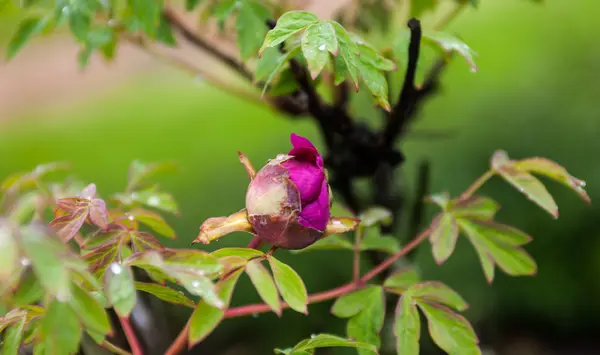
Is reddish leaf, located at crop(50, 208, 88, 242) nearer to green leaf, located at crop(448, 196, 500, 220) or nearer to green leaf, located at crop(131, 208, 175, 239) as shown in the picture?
green leaf, located at crop(131, 208, 175, 239)

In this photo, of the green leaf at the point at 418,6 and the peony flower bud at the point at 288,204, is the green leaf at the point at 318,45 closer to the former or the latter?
the peony flower bud at the point at 288,204

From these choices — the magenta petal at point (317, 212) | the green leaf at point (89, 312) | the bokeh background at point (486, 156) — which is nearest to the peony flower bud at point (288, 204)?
the magenta petal at point (317, 212)

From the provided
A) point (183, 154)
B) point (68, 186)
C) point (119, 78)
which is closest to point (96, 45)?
point (68, 186)

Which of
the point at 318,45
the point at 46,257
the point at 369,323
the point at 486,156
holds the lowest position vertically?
the point at 486,156

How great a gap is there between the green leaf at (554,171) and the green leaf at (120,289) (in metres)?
0.39

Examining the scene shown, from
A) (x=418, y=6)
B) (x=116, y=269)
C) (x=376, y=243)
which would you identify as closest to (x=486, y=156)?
(x=418, y=6)

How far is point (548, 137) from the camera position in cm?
143

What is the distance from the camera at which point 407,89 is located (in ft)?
1.97

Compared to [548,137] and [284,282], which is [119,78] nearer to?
[548,137]

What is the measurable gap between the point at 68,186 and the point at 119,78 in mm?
3054

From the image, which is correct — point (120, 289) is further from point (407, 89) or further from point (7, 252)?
point (407, 89)

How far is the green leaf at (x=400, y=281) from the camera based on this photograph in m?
0.57

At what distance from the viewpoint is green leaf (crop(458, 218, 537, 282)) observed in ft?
1.88

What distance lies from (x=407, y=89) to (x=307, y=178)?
21 centimetres
